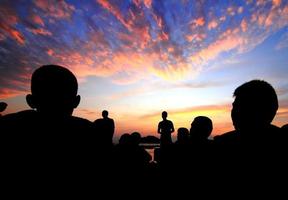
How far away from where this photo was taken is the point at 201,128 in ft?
15.1

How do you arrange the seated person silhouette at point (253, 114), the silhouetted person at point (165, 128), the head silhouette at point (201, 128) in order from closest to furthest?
the seated person silhouette at point (253, 114) → the head silhouette at point (201, 128) → the silhouetted person at point (165, 128)

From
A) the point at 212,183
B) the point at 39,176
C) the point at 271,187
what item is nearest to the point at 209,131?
the point at 212,183

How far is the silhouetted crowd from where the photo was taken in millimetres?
1728

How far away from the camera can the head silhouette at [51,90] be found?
1899 mm

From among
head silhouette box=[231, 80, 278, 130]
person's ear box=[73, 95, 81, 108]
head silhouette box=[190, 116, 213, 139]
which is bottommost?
person's ear box=[73, 95, 81, 108]

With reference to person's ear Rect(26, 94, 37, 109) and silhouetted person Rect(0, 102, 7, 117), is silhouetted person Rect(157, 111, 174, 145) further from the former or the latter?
person's ear Rect(26, 94, 37, 109)

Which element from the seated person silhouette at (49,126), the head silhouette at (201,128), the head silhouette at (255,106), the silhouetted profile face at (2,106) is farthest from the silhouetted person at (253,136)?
the silhouetted profile face at (2,106)

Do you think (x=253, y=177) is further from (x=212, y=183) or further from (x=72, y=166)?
(x=72, y=166)

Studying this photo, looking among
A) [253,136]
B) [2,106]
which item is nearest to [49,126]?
[253,136]

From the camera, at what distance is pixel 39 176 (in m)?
1.68

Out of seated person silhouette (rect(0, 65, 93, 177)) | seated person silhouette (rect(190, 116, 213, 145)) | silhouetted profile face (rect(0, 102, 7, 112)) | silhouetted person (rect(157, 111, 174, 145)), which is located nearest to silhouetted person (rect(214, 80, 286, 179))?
seated person silhouette (rect(0, 65, 93, 177))

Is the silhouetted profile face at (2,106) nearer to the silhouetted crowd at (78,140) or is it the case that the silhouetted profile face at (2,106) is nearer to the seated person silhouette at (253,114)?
the silhouetted crowd at (78,140)

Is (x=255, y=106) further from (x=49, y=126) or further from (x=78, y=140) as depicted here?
(x=49, y=126)

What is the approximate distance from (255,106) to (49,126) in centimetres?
181
